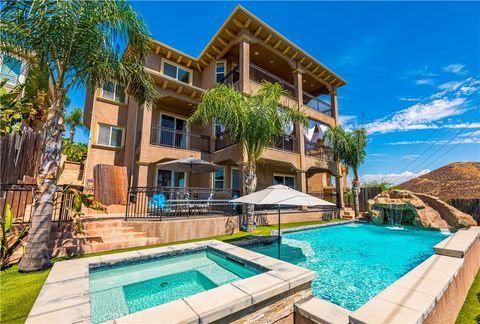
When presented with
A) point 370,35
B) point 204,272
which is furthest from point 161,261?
point 370,35

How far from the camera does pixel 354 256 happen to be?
7938mm

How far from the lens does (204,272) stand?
5.86 m

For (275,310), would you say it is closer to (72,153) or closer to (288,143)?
(288,143)

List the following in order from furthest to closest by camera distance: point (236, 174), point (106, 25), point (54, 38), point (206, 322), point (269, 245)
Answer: point (236, 174)
point (269, 245)
point (106, 25)
point (54, 38)
point (206, 322)

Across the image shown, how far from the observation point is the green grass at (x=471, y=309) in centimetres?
399

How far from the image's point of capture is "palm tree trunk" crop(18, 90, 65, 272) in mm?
5273

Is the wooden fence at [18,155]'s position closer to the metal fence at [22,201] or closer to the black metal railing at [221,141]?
the metal fence at [22,201]

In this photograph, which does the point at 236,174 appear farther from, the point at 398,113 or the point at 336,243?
the point at 398,113

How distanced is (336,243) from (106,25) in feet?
39.8

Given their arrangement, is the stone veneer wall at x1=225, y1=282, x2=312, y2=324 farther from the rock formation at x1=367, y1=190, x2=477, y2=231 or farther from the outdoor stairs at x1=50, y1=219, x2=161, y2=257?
the rock formation at x1=367, y1=190, x2=477, y2=231

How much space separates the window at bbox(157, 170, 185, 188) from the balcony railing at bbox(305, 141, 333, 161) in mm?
10908

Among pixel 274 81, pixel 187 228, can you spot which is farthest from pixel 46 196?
pixel 274 81

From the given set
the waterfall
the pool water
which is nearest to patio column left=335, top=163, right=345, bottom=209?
the waterfall

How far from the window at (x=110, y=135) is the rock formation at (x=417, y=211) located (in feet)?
62.2
